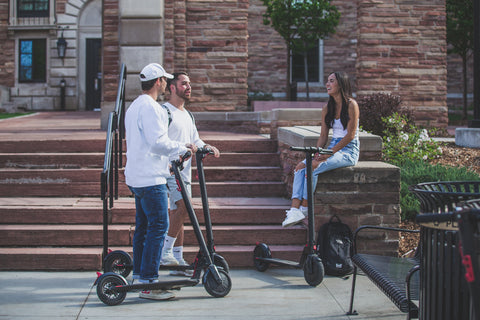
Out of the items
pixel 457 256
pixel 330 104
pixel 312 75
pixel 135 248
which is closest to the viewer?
pixel 457 256

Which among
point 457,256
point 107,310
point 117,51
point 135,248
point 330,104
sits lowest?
point 107,310

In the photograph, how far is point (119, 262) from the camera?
5.43 metres

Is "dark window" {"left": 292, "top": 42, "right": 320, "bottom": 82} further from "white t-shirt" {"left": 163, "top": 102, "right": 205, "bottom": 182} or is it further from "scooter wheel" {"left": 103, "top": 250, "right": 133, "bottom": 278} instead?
"scooter wheel" {"left": 103, "top": 250, "right": 133, "bottom": 278}

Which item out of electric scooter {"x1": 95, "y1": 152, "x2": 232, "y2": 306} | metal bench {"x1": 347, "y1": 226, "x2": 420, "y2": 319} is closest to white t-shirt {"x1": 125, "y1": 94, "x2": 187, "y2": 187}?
electric scooter {"x1": 95, "y1": 152, "x2": 232, "y2": 306}

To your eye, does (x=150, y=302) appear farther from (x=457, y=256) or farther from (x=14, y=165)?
(x=14, y=165)

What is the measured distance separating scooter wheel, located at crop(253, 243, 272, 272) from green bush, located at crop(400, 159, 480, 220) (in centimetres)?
205

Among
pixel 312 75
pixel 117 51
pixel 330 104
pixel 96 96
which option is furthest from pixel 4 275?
pixel 96 96

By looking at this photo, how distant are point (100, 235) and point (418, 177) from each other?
3.88 m

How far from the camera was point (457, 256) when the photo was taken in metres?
2.73

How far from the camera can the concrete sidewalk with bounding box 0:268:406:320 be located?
458 cm

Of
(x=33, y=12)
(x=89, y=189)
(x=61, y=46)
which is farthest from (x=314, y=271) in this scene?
(x=33, y=12)

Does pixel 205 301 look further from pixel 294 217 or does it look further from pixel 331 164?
pixel 331 164

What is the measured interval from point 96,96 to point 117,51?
51.0 ft

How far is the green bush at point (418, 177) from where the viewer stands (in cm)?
707
